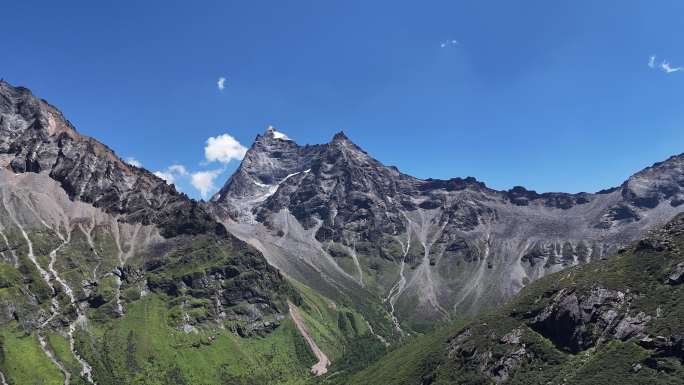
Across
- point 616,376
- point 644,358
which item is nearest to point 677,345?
point 644,358

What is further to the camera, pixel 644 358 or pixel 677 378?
pixel 644 358

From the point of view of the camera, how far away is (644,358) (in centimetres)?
19938

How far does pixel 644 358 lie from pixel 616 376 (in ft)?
43.8

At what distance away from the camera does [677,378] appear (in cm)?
18412

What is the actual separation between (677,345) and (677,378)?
14.8 meters

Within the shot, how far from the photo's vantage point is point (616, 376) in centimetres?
19650

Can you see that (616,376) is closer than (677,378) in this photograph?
No

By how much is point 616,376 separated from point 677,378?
19.3 meters

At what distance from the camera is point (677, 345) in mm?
194625

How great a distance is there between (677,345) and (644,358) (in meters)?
12.0

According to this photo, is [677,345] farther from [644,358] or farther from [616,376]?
[616,376]
